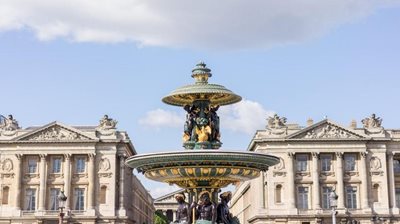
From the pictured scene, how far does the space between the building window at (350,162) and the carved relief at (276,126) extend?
6994mm

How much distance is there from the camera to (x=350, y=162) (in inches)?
2867

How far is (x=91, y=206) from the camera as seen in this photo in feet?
233

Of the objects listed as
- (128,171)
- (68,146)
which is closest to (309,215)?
(128,171)

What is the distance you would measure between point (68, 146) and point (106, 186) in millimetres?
5630

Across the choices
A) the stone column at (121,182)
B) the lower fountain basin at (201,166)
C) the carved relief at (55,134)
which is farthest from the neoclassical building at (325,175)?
the lower fountain basin at (201,166)

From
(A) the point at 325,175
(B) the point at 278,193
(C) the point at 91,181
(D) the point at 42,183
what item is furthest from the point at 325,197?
(D) the point at 42,183

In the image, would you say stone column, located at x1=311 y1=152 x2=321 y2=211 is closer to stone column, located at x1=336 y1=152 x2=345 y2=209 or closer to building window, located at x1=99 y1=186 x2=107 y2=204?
stone column, located at x1=336 y1=152 x2=345 y2=209

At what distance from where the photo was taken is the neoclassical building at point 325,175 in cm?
7131

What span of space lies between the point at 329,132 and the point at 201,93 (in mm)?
57970

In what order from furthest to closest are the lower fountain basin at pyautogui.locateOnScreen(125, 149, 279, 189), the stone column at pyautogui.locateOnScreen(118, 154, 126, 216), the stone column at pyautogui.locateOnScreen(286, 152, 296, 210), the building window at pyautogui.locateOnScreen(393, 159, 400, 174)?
the building window at pyautogui.locateOnScreen(393, 159, 400, 174) < the stone column at pyautogui.locateOnScreen(118, 154, 126, 216) < the stone column at pyautogui.locateOnScreen(286, 152, 296, 210) < the lower fountain basin at pyautogui.locateOnScreen(125, 149, 279, 189)

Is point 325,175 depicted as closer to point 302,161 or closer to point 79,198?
point 302,161

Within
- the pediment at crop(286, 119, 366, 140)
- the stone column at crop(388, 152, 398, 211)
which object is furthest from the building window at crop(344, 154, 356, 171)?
the stone column at crop(388, 152, 398, 211)

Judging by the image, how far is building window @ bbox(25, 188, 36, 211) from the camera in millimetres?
71688

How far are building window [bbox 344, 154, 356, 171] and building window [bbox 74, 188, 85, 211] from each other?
2706 cm
